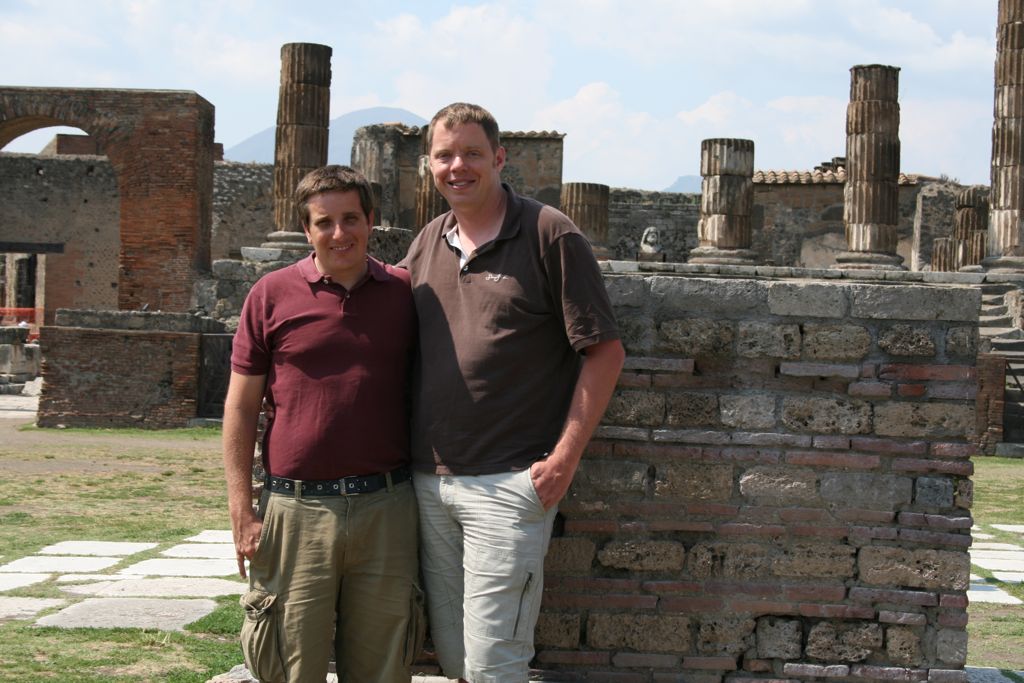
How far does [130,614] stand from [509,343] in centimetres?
287

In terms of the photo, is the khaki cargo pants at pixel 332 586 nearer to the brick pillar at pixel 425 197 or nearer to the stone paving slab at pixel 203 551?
the stone paving slab at pixel 203 551

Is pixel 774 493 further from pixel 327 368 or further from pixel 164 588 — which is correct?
pixel 164 588

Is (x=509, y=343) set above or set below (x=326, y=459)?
above

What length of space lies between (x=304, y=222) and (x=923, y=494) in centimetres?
222

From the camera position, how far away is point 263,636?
336cm

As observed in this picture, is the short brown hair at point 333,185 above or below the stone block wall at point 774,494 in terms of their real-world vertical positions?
above

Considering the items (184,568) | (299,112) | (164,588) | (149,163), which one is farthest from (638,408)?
(149,163)

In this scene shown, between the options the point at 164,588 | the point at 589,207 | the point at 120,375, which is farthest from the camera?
the point at 589,207

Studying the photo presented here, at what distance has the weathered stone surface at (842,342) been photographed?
163 inches

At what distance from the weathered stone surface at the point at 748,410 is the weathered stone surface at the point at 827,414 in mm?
51

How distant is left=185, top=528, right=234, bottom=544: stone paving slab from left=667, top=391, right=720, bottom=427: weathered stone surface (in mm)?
4123

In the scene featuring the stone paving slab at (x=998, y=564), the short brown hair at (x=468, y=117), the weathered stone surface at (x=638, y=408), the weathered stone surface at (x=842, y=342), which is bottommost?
the stone paving slab at (x=998, y=564)

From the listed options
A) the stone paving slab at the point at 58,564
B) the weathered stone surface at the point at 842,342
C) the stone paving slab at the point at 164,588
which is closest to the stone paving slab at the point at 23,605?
the stone paving slab at the point at 164,588

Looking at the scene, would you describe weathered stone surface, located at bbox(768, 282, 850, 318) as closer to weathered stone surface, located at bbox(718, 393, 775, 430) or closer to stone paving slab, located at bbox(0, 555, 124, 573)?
weathered stone surface, located at bbox(718, 393, 775, 430)
